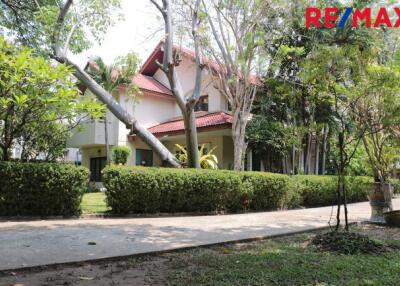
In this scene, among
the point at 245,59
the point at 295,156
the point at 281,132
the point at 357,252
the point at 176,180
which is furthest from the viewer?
the point at 295,156

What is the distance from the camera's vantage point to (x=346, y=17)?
16.6 m

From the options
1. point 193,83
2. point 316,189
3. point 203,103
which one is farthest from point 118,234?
point 193,83

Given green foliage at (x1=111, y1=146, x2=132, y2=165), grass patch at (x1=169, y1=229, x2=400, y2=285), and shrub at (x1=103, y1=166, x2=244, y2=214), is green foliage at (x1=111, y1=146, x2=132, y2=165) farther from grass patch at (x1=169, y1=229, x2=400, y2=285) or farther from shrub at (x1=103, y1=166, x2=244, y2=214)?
grass patch at (x1=169, y1=229, x2=400, y2=285)

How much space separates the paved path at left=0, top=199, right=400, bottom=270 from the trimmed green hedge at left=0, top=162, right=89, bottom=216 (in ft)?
1.90

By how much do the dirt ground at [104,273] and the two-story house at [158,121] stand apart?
13.8 m

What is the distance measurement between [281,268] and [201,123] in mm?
14808

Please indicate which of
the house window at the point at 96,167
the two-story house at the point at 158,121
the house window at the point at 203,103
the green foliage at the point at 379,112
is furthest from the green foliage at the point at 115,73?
the green foliage at the point at 379,112

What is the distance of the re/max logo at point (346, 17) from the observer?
14773 millimetres

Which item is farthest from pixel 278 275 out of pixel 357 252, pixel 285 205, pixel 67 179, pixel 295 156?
pixel 295 156

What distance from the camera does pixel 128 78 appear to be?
2011 centimetres

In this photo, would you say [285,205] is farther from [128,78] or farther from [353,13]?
[128,78]

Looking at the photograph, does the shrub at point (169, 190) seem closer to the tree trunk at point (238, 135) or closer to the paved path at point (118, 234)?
the paved path at point (118, 234)

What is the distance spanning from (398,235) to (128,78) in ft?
48.1

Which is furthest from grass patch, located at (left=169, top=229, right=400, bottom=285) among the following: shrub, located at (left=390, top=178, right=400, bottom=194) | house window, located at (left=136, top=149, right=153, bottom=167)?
house window, located at (left=136, top=149, right=153, bottom=167)
